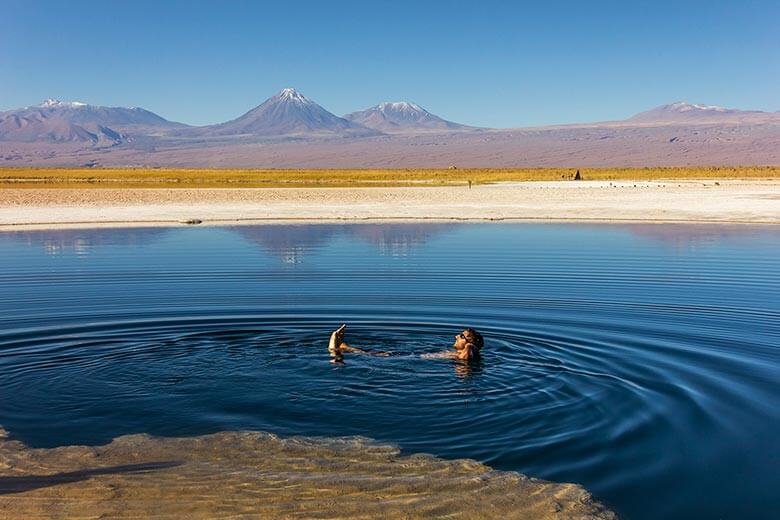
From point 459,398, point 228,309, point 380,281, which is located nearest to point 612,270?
point 380,281

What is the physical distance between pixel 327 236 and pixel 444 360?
20663 millimetres

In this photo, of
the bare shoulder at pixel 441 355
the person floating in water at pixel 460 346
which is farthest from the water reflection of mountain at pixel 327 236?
the bare shoulder at pixel 441 355

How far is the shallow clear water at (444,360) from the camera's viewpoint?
10.2 m

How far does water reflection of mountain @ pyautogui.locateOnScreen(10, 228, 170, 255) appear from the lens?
99.8ft

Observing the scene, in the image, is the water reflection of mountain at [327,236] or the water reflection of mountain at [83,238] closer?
the water reflection of mountain at [327,236]

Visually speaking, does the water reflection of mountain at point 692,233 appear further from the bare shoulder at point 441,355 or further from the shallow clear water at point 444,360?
the bare shoulder at point 441,355

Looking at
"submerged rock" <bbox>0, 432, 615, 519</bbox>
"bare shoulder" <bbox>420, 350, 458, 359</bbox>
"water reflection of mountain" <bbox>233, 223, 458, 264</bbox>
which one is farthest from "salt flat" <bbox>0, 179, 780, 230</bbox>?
"submerged rock" <bbox>0, 432, 615, 519</bbox>

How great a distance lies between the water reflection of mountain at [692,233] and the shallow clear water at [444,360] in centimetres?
374

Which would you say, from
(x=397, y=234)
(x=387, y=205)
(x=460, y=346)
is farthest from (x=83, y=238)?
(x=460, y=346)

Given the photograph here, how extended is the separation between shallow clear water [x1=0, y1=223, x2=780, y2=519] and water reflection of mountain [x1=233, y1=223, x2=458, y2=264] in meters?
1.86

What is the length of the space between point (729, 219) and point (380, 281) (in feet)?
80.9

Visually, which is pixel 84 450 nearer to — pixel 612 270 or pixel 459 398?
pixel 459 398

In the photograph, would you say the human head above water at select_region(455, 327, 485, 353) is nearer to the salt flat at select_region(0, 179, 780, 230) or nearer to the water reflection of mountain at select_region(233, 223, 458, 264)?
the water reflection of mountain at select_region(233, 223, 458, 264)

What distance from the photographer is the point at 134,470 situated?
31.5 ft
